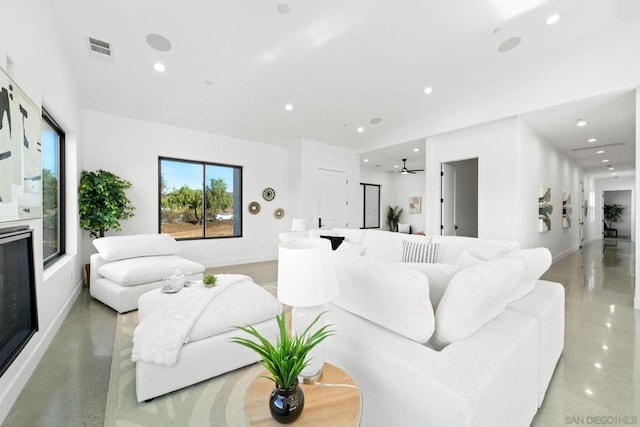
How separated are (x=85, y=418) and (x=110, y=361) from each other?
70 cm

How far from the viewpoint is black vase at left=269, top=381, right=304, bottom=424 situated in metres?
1.03

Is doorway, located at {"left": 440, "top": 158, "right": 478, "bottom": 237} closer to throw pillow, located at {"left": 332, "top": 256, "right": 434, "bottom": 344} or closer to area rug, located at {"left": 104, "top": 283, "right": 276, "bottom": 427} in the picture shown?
throw pillow, located at {"left": 332, "top": 256, "right": 434, "bottom": 344}

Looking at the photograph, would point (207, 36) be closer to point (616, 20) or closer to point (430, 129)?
point (430, 129)

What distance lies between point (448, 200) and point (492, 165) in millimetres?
1157

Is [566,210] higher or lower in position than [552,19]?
lower

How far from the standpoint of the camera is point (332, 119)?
19.1ft

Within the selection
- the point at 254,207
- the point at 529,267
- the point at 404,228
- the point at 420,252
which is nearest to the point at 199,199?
the point at 254,207

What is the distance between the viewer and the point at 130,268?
3455 millimetres

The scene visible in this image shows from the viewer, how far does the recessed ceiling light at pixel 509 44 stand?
3929 mm

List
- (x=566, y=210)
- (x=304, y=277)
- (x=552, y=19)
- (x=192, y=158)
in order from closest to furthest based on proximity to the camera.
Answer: (x=304, y=277) < (x=552, y=19) < (x=192, y=158) < (x=566, y=210)

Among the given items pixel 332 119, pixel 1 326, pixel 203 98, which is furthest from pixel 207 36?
pixel 1 326

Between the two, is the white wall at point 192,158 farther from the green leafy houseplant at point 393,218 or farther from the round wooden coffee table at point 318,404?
the green leafy houseplant at point 393,218

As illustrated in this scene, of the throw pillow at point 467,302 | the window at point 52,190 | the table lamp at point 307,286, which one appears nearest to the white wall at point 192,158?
the window at point 52,190

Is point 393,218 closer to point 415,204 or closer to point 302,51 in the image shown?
point 415,204
